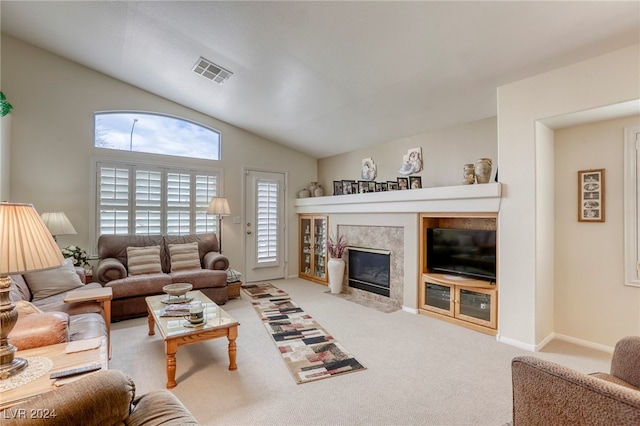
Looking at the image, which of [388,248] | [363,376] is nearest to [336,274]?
[388,248]

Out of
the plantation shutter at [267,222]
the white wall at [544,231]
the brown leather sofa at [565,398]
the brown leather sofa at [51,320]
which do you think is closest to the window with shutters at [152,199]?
the plantation shutter at [267,222]

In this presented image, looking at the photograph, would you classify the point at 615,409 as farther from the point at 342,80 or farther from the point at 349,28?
the point at 342,80

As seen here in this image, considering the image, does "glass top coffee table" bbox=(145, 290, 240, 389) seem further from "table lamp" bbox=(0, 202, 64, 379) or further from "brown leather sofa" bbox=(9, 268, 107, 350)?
"table lamp" bbox=(0, 202, 64, 379)

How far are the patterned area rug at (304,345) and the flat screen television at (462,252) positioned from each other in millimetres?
1769

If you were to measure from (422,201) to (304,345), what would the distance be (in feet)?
7.46

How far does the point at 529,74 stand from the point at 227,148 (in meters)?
4.51

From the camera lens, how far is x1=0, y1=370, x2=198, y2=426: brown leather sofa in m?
0.84

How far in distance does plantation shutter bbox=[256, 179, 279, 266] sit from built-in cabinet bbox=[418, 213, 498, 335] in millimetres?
3000

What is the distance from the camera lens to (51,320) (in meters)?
1.66

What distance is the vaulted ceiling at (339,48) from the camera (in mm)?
2336

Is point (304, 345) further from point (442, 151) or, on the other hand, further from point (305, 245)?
point (305, 245)

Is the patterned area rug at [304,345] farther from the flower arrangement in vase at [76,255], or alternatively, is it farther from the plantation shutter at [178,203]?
the flower arrangement in vase at [76,255]

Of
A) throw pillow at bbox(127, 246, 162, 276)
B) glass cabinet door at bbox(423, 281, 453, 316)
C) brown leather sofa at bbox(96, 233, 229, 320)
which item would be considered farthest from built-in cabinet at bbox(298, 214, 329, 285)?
throw pillow at bbox(127, 246, 162, 276)

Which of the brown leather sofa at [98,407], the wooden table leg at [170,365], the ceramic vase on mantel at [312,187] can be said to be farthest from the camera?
the ceramic vase on mantel at [312,187]
